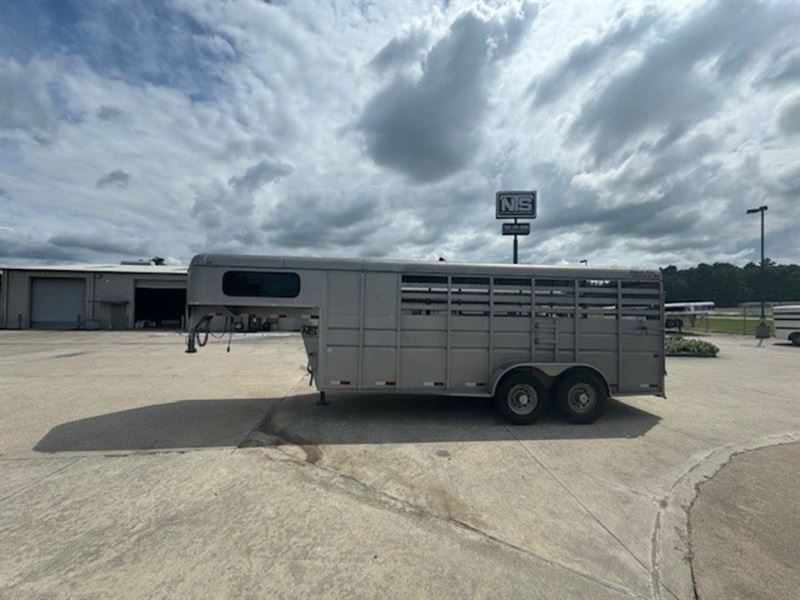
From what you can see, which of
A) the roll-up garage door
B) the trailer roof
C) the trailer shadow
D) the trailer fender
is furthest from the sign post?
the roll-up garage door

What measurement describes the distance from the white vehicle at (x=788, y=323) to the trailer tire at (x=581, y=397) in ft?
77.0

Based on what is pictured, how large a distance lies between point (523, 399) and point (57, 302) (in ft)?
130

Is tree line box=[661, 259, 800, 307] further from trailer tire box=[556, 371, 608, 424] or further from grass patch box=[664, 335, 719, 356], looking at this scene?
trailer tire box=[556, 371, 608, 424]

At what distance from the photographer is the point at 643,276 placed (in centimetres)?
681

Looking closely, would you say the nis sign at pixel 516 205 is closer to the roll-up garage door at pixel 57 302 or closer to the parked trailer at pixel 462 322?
the parked trailer at pixel 462 322

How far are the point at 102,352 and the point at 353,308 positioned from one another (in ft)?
52.8

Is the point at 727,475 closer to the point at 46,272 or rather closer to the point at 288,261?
the point at 288,261

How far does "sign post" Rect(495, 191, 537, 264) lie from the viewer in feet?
43.3

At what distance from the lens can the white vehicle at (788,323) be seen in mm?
21562

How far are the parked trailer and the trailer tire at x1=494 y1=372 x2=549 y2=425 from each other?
0.06 ft

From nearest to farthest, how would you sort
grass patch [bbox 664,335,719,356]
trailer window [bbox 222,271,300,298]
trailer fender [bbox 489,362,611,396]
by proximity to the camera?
trailer window [bbox 222,271,300,298], trailer fender [bbox 489,362,611,396], grass patch [bbox 664,335,719,356]

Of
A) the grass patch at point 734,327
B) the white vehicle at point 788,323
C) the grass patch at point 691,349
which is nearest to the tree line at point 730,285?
the grass patch at point 734,327

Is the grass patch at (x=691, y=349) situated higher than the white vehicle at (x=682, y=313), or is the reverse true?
the white vehicle at (x=682, y=313)

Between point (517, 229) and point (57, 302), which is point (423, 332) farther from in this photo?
point (57, 302)
